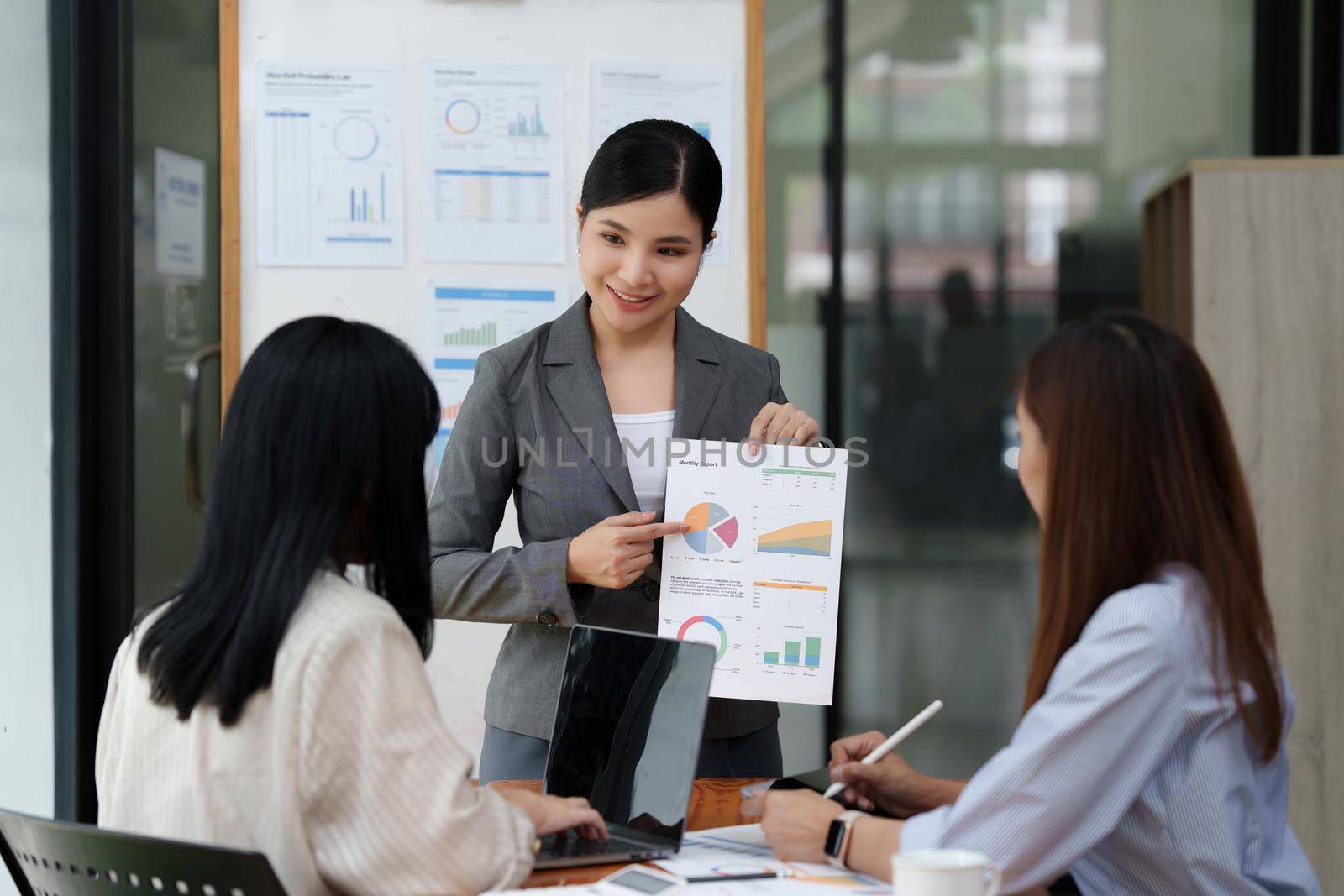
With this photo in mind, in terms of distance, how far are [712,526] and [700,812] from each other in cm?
43

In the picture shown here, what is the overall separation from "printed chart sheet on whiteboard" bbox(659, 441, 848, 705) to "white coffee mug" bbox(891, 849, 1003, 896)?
2.92ft

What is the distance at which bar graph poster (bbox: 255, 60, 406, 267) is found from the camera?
10.4ft

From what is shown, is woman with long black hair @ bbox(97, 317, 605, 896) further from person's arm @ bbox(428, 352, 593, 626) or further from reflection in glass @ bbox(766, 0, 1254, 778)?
reflection in glass @ bbox(766, 0, 1254, 778)

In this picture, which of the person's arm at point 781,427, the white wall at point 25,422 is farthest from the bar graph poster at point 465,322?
the person's arm at point 781,427

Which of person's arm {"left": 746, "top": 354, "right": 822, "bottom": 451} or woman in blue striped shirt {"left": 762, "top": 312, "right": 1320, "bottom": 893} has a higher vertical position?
person's arm {"left": 746, "top": 354, "right": 822, "bottom": 451}

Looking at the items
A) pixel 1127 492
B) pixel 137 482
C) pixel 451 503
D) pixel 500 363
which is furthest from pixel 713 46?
pixel 1127 492

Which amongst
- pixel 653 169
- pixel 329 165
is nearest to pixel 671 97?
pixel 329 165

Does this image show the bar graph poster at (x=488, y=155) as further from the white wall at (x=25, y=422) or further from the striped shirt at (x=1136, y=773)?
the striped shirt at (x=1136, y=773)

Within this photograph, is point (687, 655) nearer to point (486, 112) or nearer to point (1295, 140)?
point (486, 112)

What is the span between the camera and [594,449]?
6.49 feet

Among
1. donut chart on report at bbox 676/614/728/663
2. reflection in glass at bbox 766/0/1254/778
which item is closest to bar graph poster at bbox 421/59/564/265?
reflection in glass at bbox 766/0/1254/778

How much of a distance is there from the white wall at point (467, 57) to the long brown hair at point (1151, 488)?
1.87 meters

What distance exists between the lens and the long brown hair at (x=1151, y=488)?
1.33m

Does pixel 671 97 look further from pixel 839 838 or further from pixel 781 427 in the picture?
pixel 839 838
